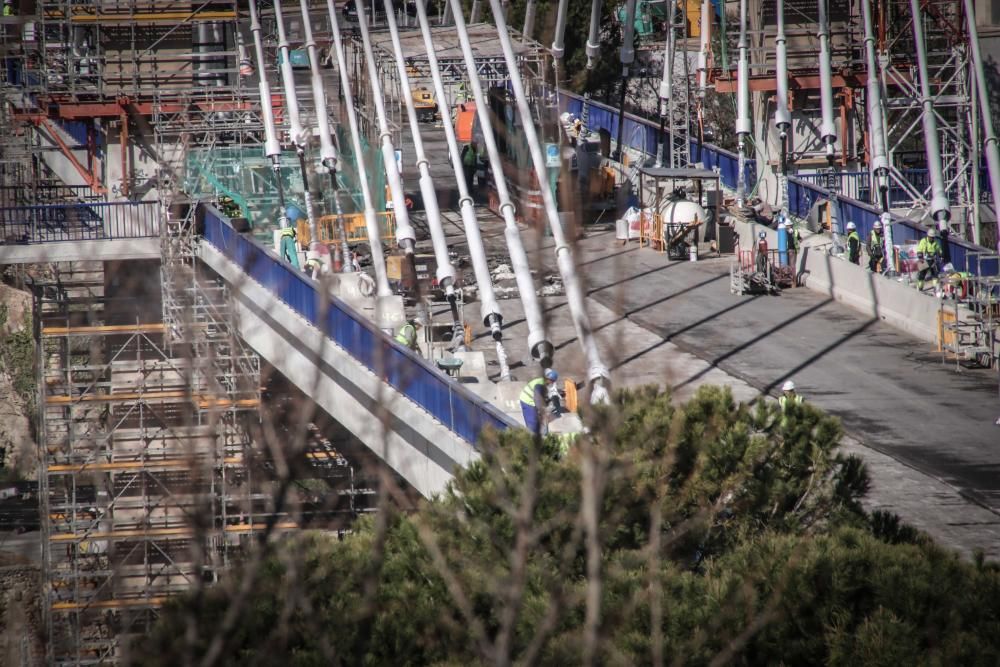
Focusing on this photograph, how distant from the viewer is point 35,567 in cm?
3006

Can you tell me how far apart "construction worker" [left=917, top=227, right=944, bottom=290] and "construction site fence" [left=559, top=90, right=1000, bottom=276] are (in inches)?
A: 14.7

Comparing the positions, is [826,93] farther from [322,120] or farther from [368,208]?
[368,208]

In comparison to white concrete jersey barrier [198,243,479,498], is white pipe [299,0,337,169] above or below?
above

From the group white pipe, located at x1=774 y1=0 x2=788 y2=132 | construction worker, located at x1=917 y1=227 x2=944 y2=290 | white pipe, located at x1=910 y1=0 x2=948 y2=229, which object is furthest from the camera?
white pipe, located at x1=774 y1=0 x2=788 y2=132

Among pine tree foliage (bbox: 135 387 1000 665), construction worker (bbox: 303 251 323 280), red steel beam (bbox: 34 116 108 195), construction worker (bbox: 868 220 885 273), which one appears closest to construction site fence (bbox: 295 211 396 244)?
construction worker (bbox: 303 251 323 280)

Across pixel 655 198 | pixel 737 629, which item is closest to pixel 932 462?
pixel 737 629

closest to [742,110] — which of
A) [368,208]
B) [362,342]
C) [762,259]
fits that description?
[762,259]

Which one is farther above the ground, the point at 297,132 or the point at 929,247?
the point at 297,132

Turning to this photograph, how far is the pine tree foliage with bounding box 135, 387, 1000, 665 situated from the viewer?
956 cm

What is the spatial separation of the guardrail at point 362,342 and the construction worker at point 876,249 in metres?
12.4

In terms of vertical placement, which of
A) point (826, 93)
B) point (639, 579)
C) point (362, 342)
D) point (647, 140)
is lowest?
point (639, 579)

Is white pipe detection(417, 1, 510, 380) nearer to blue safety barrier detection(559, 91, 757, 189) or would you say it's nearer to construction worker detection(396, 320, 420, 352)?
construction worker detection(396, 320, 420, 352)

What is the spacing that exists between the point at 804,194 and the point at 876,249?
196 inches

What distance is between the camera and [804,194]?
117ft
